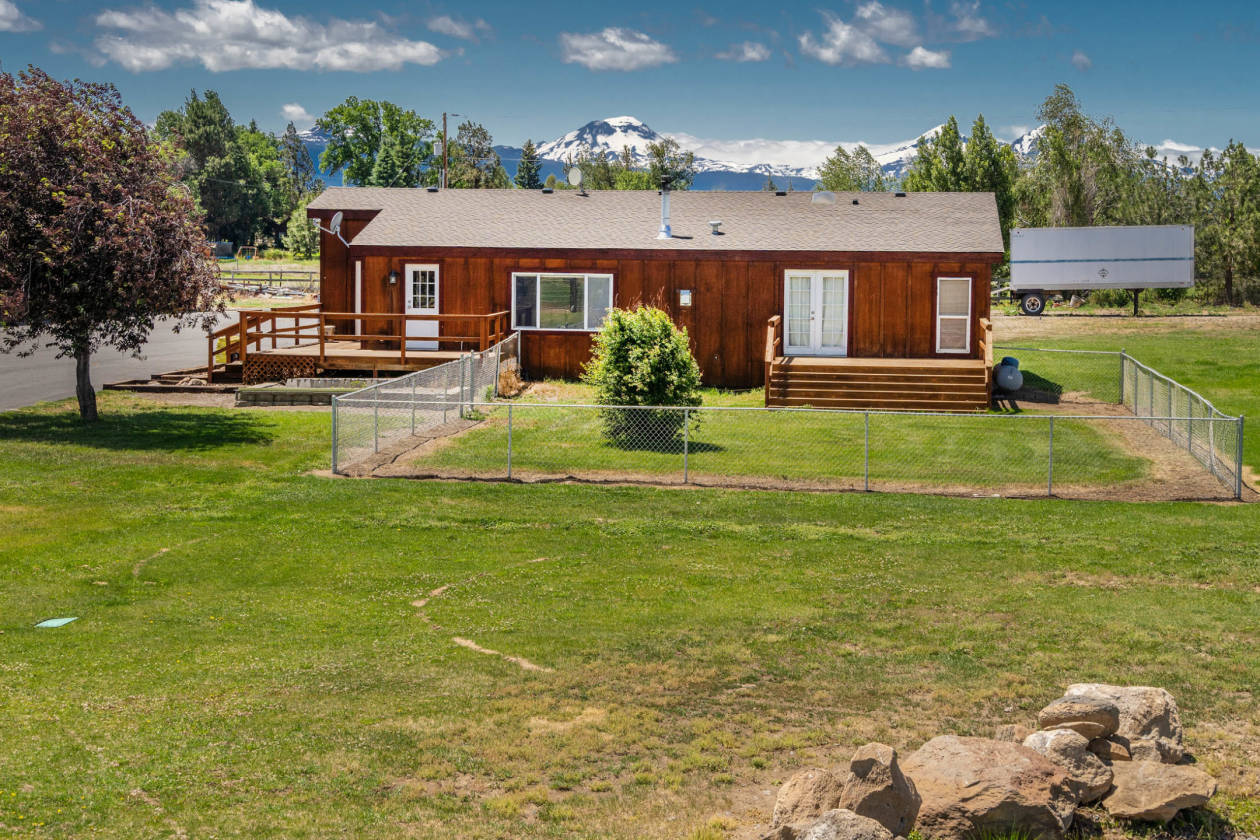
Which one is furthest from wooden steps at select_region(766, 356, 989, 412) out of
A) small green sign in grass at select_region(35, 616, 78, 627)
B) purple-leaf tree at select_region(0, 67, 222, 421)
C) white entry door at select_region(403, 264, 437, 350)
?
small green sign in grass at select_region(35, 616, 78, 627)

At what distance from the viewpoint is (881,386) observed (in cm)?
2777

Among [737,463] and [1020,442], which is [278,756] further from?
[1020,442]

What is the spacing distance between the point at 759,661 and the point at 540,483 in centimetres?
895

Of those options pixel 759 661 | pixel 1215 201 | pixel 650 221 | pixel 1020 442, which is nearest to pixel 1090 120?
pixel 1215 201

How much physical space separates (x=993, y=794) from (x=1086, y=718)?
1.30 m

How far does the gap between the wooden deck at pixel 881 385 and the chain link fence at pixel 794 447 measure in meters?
1.53

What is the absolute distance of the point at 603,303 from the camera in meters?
31.9

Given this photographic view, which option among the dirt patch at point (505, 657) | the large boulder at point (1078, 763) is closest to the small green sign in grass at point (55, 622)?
the dirt patch at point (505, 657)

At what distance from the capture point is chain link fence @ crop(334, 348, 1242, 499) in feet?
64.3

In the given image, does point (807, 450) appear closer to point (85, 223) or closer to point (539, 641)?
point (539, 641)

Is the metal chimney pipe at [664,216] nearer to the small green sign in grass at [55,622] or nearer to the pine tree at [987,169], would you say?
the small green sign in grass at [55,622]

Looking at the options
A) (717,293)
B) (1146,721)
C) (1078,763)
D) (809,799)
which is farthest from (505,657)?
(717,293)

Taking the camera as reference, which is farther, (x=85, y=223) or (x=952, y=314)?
(x=952, y=314)

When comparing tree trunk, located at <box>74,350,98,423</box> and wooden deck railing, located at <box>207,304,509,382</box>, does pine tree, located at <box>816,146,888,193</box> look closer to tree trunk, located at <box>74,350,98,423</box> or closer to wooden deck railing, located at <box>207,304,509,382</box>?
wooden deck railing, located at <box>207,304,509,382</box>
